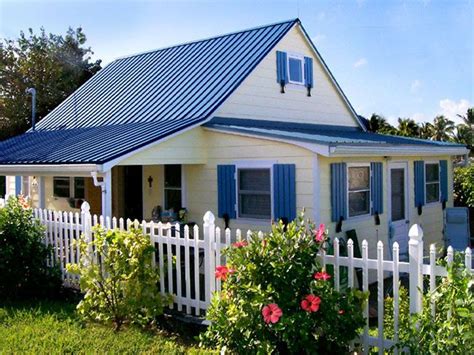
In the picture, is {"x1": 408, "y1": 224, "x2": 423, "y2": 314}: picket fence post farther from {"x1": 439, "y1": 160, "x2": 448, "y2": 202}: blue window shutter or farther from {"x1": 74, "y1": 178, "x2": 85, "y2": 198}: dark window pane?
{"x1": 74, "y1": 178, "x2": 85, "y2": 198}: dark window pane

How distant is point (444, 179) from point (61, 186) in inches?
422

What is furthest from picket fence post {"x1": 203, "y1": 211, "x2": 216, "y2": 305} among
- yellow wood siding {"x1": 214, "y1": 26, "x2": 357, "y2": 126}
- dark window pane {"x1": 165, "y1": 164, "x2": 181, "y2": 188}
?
yellow wood siding {"x1": 214, "y1": 26, "x2": 357, "y2": 126}

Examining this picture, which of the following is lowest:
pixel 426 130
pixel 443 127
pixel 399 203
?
pixel 399 203

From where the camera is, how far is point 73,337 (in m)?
5.91

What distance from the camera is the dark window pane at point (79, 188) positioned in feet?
46.3

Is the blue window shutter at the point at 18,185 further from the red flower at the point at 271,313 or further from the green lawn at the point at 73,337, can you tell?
the red flower at the point at 271,313

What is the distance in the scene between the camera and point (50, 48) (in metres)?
30.8

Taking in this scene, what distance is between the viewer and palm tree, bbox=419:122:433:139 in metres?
40.8

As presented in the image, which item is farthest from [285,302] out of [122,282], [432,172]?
[432,172]

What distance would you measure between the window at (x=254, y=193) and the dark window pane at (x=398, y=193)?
3.29 meters

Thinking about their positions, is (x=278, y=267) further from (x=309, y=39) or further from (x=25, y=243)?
(x=309, y=39)

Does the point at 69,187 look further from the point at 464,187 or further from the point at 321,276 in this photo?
the point at 321,276

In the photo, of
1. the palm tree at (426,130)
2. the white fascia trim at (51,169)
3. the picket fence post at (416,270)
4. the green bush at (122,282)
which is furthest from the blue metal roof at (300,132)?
the palm tree at (426,130)

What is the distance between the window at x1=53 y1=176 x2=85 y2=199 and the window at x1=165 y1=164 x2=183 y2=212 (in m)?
3.30
